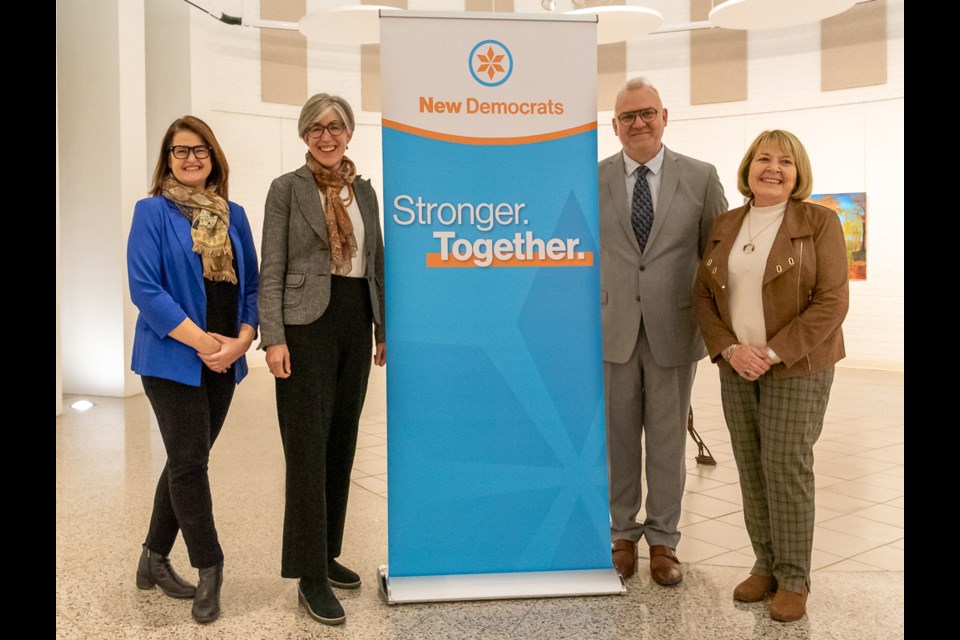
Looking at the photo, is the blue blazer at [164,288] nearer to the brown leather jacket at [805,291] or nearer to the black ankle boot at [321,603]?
the black ankle boot at [321,603]

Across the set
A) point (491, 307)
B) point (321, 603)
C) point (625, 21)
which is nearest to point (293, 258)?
point (491, 307)

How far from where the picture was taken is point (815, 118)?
1064cm

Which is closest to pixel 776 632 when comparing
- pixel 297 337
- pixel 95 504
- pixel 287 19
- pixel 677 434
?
pixel 677 434

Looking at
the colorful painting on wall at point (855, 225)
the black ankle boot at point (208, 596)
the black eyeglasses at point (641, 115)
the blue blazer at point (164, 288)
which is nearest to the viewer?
the blue blazer at point (164, 288)

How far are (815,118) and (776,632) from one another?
9.08 metres

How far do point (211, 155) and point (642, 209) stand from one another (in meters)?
1.65

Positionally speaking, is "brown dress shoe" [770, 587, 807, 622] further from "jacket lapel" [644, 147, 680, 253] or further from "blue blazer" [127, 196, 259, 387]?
"blue blazer" [127, 196, 259, 387]

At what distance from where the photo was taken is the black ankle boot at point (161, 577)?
3.22 m

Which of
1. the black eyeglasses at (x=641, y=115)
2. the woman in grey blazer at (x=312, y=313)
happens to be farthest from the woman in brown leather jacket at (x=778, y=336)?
the woman in grey blazer at (x=312, y=313)

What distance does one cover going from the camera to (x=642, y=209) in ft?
11.3

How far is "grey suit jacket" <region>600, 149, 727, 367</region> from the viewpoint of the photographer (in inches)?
133

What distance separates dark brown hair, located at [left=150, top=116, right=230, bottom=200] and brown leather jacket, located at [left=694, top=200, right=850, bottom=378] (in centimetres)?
193

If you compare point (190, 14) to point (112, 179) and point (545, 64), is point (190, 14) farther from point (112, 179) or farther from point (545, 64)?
point (545, 64)

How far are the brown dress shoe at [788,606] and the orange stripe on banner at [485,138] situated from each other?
1792 mm
